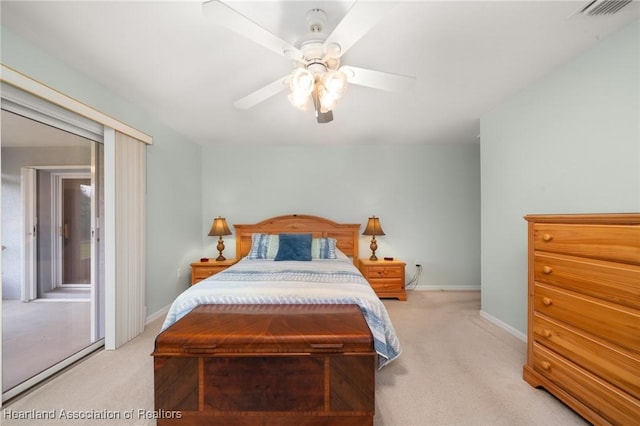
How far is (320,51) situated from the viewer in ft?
4.99

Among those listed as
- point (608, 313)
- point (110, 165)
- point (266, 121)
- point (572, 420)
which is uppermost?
point (266, 121)

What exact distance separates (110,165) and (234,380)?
7.30 ft

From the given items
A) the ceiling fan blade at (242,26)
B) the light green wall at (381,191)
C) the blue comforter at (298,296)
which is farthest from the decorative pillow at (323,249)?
the ceiling fan blade at (242,26)

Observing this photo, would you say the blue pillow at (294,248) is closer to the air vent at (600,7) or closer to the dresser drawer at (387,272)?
the dresser drawer at (387,272)

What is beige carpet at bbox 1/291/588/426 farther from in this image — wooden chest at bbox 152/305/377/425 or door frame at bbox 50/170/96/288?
door frame at bbox 50/170/96/288

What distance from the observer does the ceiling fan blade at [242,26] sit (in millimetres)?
1116

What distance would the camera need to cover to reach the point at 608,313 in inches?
56.3

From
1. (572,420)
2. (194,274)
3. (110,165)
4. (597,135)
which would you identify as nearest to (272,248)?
(194,274)

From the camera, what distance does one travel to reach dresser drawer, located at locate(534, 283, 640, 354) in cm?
134

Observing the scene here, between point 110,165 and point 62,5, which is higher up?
point 62,5

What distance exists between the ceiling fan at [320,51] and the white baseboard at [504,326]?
8.58 feet

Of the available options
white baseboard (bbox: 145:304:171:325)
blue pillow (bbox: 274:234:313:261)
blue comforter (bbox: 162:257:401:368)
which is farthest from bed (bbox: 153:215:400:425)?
white baseboard (bbox: 145:304:171:325)

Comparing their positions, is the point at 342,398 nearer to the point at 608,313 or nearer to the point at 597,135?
the point at 608,313

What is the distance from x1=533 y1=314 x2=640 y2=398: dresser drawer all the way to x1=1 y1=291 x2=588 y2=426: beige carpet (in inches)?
15.0
